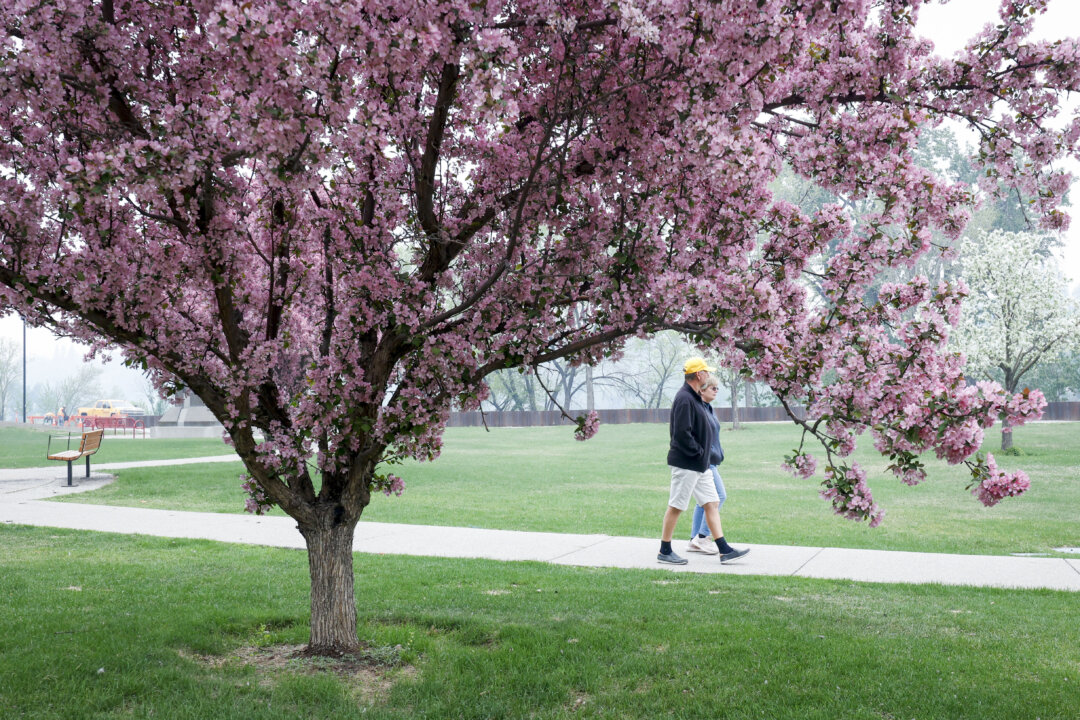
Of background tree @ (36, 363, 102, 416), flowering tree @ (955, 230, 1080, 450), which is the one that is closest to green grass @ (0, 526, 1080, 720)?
flowering tree @ (955, 230, 1080, 450)

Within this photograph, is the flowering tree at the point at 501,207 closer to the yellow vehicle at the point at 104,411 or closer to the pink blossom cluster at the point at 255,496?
the pink blossom cluster at the point at 255,496

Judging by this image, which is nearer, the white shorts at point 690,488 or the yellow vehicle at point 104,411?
the white shorts at point 690,488

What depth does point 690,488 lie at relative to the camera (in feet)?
27.4

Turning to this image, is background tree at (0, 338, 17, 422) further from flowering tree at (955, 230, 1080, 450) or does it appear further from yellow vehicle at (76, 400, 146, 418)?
flowering tree at (955, 230, 1080, 450)

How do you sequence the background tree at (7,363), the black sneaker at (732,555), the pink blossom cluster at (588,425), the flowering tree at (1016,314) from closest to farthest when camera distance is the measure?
the pink blossom cluster at (588,425) → the black sneaker at (732,555) → the flowering tree at (1016,314) → the background tree at (7,363)

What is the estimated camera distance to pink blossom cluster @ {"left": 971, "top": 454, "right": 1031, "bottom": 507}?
14.0 ft

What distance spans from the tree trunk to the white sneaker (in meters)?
4.77

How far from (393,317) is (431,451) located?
3.20ft

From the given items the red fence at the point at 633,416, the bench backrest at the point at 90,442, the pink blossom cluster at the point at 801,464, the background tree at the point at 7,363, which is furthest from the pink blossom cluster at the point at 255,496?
the background tree at the point at 7,363

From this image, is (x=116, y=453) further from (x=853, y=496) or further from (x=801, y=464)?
(x=853, y=496)

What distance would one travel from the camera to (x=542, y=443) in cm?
3678

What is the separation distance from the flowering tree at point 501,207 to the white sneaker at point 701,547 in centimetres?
439

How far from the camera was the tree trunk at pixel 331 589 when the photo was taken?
5.38m

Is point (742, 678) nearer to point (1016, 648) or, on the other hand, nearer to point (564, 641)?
point (564, 641)
